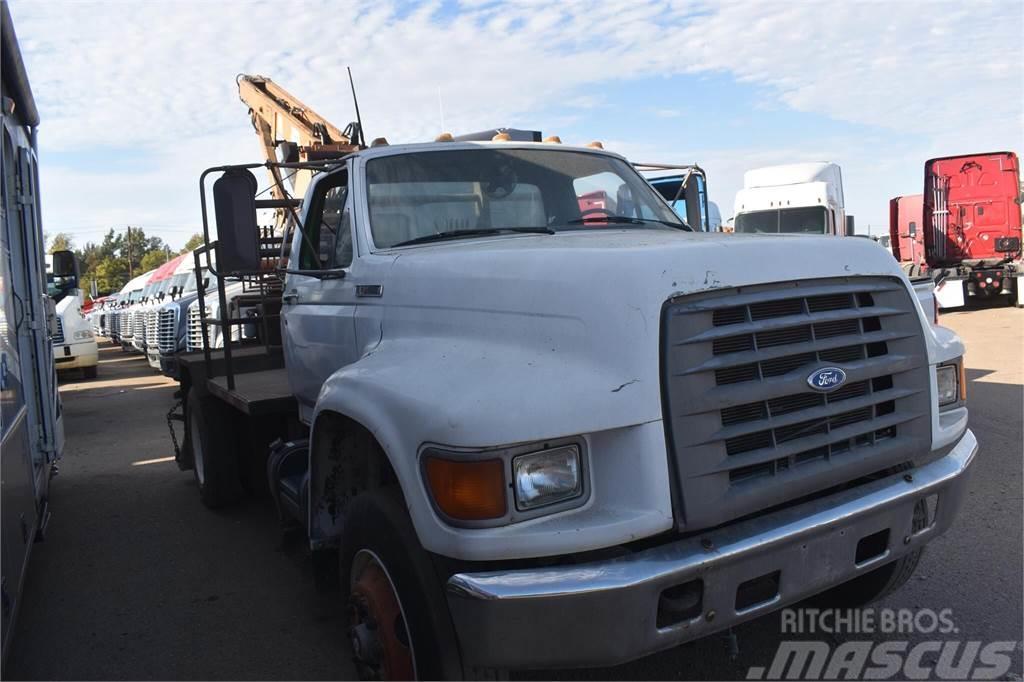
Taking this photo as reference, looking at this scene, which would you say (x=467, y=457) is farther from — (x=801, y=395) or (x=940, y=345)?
(x=940, y=345)

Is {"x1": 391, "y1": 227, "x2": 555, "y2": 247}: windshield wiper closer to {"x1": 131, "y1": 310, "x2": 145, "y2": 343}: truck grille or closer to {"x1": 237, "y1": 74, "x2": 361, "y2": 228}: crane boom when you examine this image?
{"x1": 237, "y1": 74, "x2": 361, "y2": 228}: crane boom

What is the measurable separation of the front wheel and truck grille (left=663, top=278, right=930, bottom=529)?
799 millimetres

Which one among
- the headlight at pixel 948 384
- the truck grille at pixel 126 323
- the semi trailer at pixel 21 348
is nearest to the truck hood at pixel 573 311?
the headlight at pixel 948 384

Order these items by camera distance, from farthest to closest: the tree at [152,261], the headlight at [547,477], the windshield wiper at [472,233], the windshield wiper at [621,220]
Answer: the tree at [152,261] → the windshield wiper at [621,220] → the windshield wiper at [472,233] → the headlight at [547,477]

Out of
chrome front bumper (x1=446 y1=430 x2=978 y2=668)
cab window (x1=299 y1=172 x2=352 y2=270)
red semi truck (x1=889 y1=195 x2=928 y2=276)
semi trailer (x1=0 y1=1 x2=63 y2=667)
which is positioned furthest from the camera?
red semi truck (x1=889 y1=195 x2=928 y2=276)

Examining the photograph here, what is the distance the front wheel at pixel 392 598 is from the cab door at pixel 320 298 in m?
1.04

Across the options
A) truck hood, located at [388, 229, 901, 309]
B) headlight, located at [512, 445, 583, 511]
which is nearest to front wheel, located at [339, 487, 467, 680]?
headlight, located at [512, 445, 583, 511]

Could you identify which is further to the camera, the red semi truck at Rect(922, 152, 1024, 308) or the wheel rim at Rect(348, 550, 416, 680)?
the red semi truck at Rect(922, 152, 1024, 308)

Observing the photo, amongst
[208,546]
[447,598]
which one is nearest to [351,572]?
[447,598]

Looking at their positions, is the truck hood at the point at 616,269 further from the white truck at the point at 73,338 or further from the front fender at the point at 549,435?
the white truck at the point at 73,338

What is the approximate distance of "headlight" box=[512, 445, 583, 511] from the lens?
2400 millimetres

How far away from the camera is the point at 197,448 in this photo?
642 cm

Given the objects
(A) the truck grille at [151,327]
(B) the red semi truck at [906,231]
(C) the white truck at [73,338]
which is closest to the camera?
(C) the white truck at [73,338]

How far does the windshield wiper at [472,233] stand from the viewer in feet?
12.2
